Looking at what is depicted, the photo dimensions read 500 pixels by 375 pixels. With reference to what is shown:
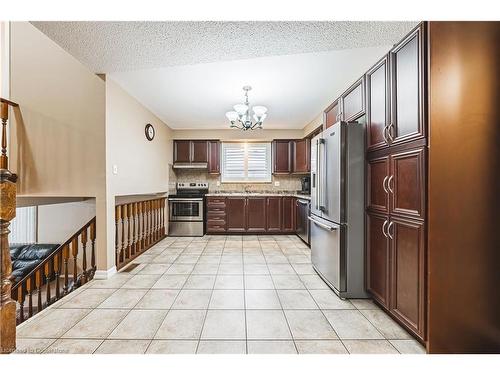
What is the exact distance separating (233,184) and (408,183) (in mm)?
4696

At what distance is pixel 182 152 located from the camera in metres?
5.86

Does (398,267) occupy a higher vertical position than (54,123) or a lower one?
lower

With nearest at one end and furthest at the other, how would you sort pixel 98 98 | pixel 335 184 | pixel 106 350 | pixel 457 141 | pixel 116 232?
pixel 457 141 < pixel 106 350 < pixel 335 184 < pixel 98 98 < pixel 116 232

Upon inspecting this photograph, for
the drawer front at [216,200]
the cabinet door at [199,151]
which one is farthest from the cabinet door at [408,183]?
the cabinet door at [199,151]

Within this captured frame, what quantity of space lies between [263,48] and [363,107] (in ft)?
3.52

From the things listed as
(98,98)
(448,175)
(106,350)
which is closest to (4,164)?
(98,98)

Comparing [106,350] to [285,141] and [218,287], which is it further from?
[285,141]

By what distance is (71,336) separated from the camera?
1777 mm

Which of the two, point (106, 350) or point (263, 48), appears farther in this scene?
point (263, 48)

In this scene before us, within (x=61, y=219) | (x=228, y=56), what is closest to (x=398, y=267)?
(x=228, y=56)

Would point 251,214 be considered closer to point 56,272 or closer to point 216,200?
point 216,200

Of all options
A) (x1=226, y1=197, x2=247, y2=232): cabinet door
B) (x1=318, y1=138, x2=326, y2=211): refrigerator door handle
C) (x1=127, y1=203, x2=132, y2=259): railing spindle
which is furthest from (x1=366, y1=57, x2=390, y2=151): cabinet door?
(x1=226, y1=197, x2=247, y2=232): cabinet door

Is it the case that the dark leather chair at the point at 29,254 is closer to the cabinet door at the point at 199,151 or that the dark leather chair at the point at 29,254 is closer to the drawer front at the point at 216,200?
the drawer front at the point at 216,200

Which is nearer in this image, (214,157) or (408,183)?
(408,183)
